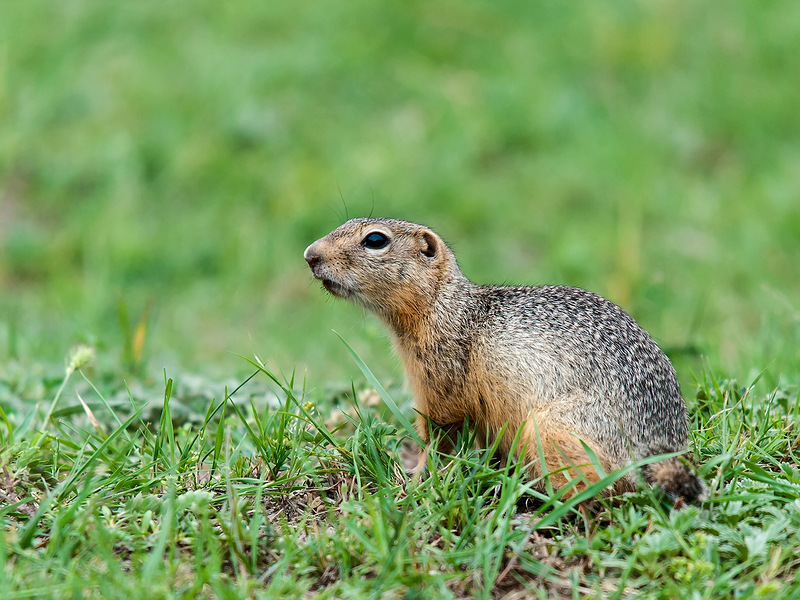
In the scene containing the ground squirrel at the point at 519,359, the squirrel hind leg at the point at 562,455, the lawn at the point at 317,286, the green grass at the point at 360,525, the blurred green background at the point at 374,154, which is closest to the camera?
the green grass at the point at 360,525

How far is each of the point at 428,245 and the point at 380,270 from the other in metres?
0.29

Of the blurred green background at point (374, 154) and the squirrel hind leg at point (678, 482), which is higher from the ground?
the blurred green background at point (374, 154)

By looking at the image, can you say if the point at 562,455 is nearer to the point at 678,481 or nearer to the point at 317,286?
the point at 678,481

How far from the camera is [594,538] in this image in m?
2.85

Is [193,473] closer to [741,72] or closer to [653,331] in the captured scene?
[653,331]

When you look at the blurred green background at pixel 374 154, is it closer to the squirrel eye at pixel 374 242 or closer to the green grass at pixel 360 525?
the squirrel eye at pixel 374 242

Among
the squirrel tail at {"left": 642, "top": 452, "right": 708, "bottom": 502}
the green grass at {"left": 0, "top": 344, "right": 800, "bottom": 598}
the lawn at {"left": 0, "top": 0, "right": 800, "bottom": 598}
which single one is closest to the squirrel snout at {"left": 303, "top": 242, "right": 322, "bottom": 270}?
the lawn at {"left": 0, "top": 0, "right": 800, "bottom": 598}

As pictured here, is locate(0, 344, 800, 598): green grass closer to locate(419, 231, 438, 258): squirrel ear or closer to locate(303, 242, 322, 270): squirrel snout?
locate(303, 242, 322, 270): squirrel snout

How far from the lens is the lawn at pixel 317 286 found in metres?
2.81

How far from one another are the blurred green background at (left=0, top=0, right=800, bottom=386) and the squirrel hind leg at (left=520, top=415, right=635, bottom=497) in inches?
125

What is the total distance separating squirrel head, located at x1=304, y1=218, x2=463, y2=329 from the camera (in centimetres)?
394

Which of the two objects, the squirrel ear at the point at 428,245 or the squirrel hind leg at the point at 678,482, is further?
the squirrel ear at the point at 428,245

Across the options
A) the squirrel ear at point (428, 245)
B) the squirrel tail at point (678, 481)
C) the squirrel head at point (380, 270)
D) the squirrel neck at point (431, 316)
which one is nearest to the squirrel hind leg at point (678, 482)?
the squirrel tail at point (678, 481)

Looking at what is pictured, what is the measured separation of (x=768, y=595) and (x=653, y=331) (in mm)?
4342
